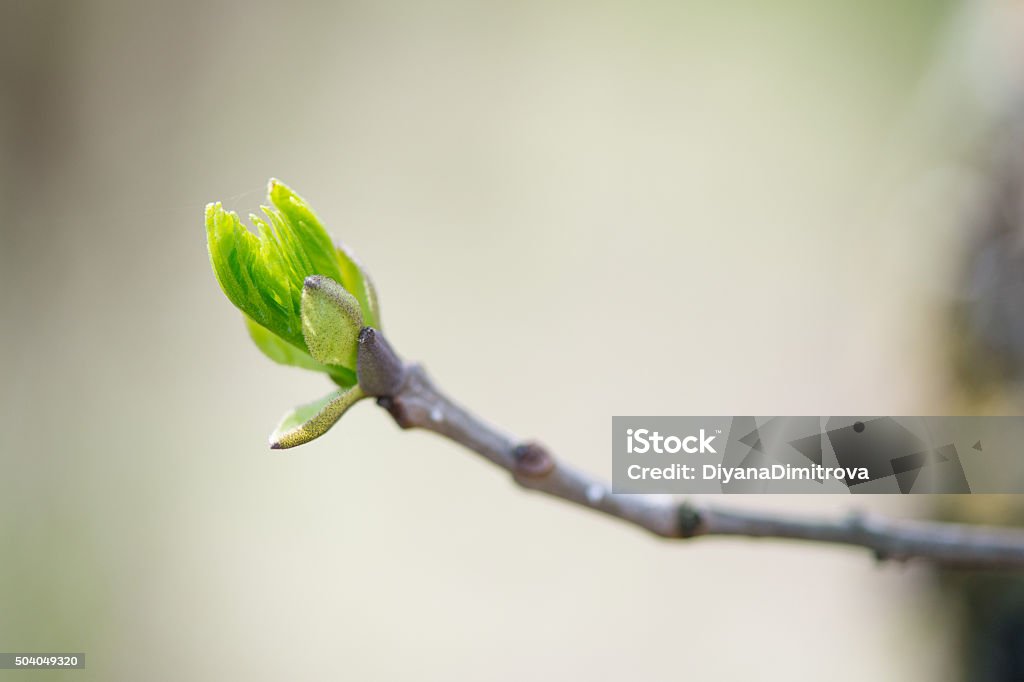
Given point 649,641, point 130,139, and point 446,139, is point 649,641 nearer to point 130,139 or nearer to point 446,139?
point 446,139

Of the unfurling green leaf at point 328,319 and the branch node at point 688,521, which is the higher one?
the unfurling green leaf at point 328,319

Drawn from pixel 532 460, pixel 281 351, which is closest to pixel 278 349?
pixel 281 351

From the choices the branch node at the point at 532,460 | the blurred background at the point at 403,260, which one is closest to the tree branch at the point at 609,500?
the branch node at the point at 532,460

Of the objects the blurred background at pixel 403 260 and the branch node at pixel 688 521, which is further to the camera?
the blurred background at pixel 403 260

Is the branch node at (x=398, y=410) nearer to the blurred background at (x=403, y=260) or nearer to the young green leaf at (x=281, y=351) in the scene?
the young green leaf at (x=281, y=351)

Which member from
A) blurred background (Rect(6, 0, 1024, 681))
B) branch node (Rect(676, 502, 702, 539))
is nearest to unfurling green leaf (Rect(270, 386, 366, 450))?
branch node (Rect(676, 502, 702, 539))

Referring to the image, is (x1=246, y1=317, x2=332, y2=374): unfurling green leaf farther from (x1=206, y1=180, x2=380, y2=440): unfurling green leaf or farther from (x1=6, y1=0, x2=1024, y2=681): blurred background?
(x1=6, y1=0, x2=1024, y2=681): blurred background

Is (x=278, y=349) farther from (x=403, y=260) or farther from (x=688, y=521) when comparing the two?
(x=403, y=260)
